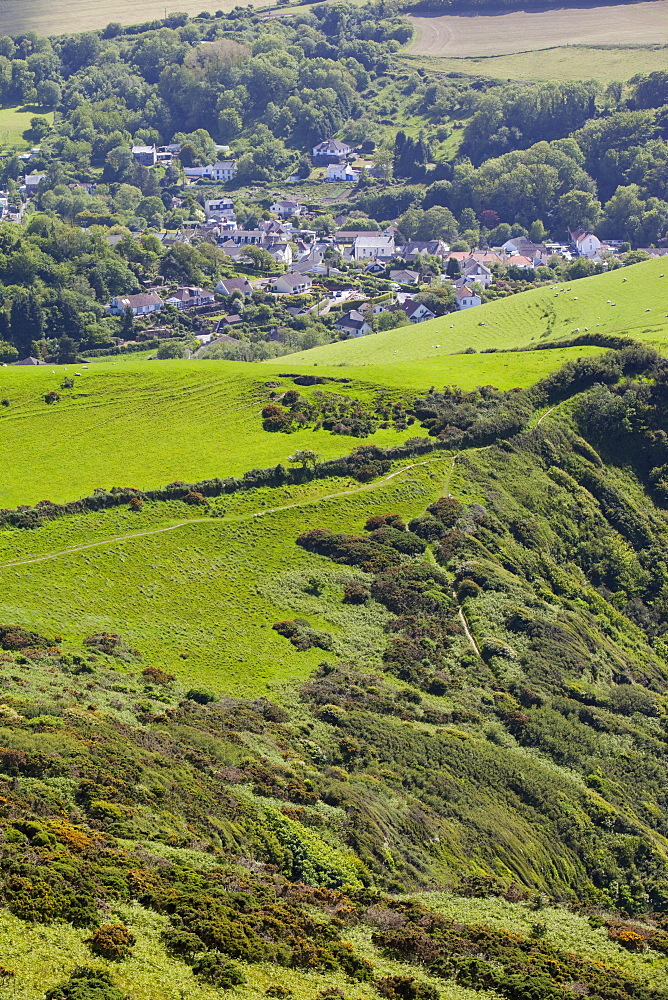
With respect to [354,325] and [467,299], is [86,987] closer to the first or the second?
[354,325]

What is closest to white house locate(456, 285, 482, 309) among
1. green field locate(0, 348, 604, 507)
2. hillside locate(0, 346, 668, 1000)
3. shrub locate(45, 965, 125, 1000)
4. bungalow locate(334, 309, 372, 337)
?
bungalow locate(334, 309, 372, 337)

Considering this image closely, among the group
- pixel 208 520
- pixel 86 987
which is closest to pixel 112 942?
pixel 86 987

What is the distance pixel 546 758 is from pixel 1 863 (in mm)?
29344

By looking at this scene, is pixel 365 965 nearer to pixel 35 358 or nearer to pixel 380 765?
pixel 380 765

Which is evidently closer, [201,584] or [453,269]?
[201,584]

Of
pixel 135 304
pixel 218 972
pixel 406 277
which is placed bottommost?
pixel 406 277

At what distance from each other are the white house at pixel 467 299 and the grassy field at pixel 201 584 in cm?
10380

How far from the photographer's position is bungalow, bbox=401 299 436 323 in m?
157

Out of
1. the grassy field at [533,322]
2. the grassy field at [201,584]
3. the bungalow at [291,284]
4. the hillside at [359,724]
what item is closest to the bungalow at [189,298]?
the bungalow at [291,284]

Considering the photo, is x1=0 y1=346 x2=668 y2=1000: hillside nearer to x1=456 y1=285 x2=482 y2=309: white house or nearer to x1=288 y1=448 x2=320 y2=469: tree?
x1=288 y1=448 x2=320 y2=469: tree

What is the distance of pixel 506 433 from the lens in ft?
264

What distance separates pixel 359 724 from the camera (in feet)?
155

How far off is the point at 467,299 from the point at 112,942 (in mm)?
150131

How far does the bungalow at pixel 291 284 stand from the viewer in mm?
185125
